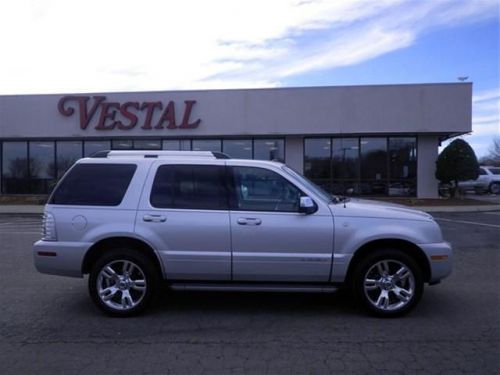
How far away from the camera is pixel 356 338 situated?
506 cm

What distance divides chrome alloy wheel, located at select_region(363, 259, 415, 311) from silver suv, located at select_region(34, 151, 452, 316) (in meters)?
0.01

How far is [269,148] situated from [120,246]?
1954 cm

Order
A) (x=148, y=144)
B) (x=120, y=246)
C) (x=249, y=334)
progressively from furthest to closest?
1. (x=148, y=144)
2. (x=120, y=246)
3. (x=249, y=334)

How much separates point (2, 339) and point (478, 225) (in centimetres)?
1367

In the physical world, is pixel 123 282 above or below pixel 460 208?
above

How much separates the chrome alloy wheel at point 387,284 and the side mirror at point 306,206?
3.10 feet

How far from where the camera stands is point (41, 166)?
86.4 ft

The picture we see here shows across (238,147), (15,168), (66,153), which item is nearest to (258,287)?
(238,147)

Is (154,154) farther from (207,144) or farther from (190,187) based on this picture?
(207,144)

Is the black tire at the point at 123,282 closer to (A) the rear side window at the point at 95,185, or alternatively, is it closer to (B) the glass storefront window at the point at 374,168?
(A) the rear side window at the point at 95,185

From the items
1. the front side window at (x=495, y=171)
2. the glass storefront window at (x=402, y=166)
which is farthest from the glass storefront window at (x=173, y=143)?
the front side window at (x=495, y=171)

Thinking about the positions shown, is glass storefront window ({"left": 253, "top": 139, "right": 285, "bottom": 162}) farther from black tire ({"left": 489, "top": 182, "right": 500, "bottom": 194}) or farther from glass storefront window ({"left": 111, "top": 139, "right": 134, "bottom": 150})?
black tire ({"left": 489, "top": 182, "right": 500, "bottom": 194})

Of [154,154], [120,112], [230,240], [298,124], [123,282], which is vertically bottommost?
[123,282]

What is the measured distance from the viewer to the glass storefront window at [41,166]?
2627 cm
